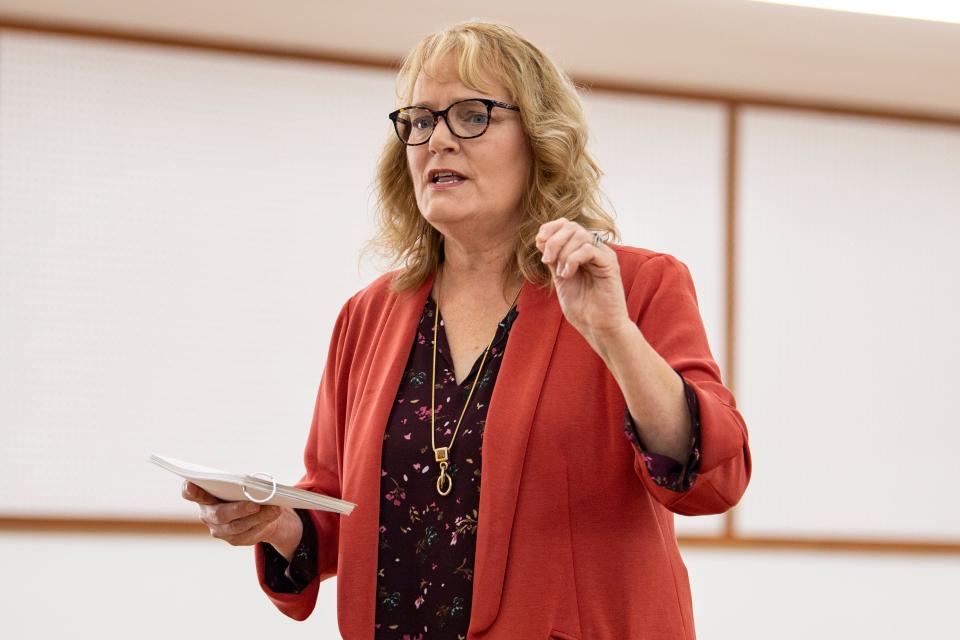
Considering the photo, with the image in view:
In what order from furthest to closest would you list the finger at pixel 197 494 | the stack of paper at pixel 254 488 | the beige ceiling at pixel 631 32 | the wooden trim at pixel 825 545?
1. the wooden trim at pixel 825 545
2. the beige ceiling at pixel 631 32
3. the finger at pixel 197 494
4. the stack of paper at pixel 254 488

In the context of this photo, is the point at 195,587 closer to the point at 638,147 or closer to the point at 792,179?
the point at 638,147

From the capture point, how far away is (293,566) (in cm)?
156

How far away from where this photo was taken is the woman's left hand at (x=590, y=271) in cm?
114

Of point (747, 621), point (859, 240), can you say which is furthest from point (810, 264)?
point (747, 621)

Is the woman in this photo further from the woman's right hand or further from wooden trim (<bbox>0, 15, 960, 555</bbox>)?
wooden trim (<bbox>0, 15, 960, 555</bbox>)

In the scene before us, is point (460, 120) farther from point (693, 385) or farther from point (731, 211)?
point (731, 211)

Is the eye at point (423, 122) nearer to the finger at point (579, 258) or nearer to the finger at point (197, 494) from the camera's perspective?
the finger at point (579, 258)

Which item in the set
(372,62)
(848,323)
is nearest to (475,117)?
(372,62)

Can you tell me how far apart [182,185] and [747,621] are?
225 centimetres

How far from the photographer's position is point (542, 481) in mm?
1312

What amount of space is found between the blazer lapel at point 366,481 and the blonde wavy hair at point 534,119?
6.1 inches

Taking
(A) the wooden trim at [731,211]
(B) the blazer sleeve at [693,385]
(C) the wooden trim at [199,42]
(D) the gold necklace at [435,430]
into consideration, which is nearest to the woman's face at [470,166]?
(D) the gold necklace at [435,430]

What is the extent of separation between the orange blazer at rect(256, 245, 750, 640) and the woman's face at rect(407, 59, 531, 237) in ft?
0.54

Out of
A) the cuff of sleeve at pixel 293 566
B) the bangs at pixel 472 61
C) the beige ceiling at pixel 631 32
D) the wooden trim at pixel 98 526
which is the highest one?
the beige ceiling at pixel 631 32
